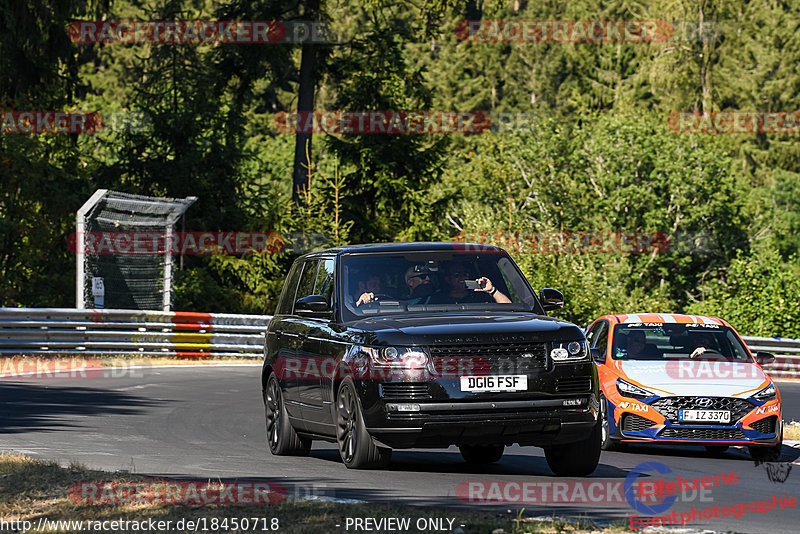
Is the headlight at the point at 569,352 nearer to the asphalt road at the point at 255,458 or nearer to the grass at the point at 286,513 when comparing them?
the asphalt road at the point at 255,458

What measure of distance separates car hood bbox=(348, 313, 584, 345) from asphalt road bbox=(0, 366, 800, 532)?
3.69 feet

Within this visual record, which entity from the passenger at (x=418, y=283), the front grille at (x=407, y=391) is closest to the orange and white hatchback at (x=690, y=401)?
the passenger at (x=418, y=283)

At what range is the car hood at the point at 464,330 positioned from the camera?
10.8 m

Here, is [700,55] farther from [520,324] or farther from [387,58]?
[520,324]

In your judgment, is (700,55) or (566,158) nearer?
(566,158)

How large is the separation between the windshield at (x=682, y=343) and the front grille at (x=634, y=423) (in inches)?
45.3

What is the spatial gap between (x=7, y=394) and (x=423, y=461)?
335 inches

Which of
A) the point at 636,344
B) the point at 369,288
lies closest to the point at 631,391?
the point at 636,344

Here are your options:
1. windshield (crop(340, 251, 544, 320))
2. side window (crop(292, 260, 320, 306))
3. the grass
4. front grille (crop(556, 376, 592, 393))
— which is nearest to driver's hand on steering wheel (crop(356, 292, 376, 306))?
windshield (crop(340, 251, 544, 320))

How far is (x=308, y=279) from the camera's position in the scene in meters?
13.4

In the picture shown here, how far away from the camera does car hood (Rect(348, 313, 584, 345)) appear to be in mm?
10750

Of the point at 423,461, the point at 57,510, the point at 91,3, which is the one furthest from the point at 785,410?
the point at 91,3

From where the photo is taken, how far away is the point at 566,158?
63688 millimetres

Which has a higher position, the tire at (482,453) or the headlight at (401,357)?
the headlight at (401,357)
